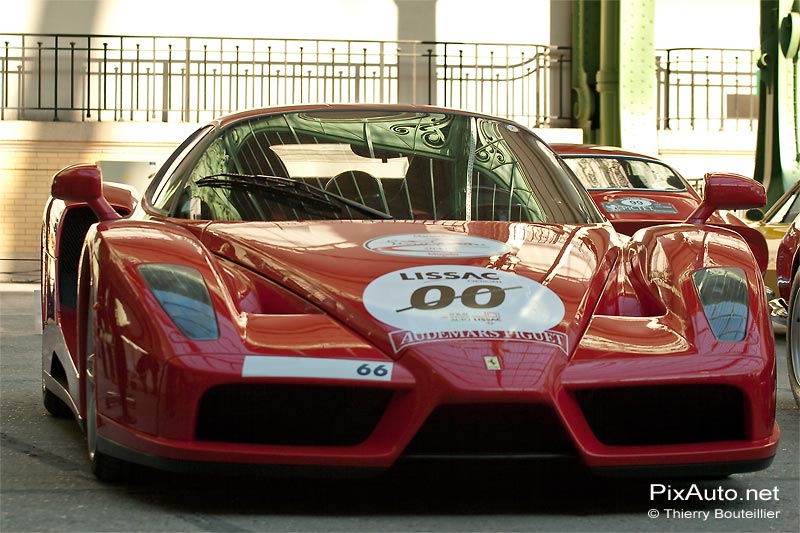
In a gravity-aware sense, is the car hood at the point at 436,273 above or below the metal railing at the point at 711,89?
below

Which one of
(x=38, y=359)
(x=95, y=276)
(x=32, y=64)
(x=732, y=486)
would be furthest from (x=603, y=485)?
(x=32, y=64)

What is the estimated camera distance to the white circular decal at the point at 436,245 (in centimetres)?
462

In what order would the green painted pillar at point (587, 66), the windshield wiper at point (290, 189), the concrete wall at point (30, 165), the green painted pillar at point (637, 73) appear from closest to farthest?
1. the windshield wiper at point (290, 189)
2. the green painted pillar at point (637, 73)
3. the concrete wall at point (30, 165)
4. the green painted pillar at point (587, 66)

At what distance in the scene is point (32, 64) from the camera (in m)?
22.3

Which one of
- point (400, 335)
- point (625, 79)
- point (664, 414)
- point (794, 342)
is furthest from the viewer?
point (625, 79)

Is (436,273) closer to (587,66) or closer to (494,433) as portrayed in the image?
(494,433)

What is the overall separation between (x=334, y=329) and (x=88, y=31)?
1941 cm

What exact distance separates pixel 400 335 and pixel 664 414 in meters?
0.81

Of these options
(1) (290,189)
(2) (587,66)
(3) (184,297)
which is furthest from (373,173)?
(2) (587,66)

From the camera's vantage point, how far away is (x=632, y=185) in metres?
12.0

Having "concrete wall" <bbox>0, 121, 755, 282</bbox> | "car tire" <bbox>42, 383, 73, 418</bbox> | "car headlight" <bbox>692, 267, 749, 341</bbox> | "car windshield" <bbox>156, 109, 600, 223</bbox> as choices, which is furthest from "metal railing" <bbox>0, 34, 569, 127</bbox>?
"car headlight" <bbox>692, 267, 749, 341</bbox>

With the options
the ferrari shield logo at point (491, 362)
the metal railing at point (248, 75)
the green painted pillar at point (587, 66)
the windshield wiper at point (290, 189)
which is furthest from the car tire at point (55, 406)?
the green painted pillar at point (587, 66)

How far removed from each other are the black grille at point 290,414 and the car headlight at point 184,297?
0.68 ft

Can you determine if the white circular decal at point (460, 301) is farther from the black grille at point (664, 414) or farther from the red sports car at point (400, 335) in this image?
the black grille at point (664, 414)
